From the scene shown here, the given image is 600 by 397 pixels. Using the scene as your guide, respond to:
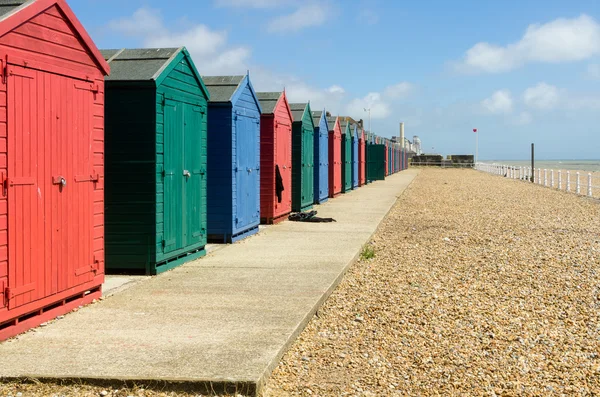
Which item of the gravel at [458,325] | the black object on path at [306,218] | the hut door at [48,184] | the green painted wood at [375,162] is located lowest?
the gravel at [458,325]

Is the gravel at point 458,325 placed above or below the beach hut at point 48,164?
below

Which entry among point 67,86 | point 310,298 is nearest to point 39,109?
point 67,86

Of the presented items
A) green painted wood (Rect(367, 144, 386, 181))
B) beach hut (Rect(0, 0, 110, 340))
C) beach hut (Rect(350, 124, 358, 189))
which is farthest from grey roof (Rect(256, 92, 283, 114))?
green painted wood (Rect(367, 144, 386, 181))

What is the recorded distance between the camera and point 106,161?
8281mm

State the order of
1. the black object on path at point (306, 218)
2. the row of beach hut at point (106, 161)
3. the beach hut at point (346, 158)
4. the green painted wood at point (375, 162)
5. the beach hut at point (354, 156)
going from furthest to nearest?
the green painted wood at point (375, 162), the beach hut at point (354, 156), the beach hut at point (346, 158), the black object on path at point (306, 218), the row of beach hut at point (106, 161)

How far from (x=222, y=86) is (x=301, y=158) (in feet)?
19.5

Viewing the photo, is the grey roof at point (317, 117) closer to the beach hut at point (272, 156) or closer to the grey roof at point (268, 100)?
the beach hut at point (272, 156)

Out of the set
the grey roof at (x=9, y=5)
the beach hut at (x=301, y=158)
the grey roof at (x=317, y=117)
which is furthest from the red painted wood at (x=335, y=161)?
the grey roof at (x=9, y=5)

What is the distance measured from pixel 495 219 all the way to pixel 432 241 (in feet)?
15.5

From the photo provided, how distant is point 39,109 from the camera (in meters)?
5.75

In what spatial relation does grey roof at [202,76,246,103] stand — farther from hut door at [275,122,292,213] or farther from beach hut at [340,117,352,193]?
beach hut at [340,117,352,193]

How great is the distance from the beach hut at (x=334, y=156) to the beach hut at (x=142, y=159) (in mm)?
14380

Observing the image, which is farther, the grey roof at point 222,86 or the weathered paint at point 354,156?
the weathered paint at point 354,156

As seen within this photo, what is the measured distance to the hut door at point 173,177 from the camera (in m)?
8.57
